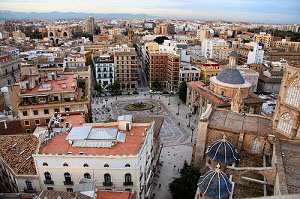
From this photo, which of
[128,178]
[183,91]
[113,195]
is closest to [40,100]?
[128,178]

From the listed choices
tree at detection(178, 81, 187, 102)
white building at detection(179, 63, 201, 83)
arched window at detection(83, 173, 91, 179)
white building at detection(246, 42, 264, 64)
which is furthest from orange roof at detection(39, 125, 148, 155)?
white building at detection(246, 42, 264, 64)

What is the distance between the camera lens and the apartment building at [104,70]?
88.1 m

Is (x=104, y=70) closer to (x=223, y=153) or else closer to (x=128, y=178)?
(x=128, y=178)

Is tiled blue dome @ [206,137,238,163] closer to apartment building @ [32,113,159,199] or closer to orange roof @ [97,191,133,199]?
apartment building @ [32,113,159,199]

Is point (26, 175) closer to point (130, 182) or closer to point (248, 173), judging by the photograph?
point (130, 182)

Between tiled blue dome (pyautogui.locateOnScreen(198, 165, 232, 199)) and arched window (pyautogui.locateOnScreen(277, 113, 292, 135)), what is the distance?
14.0 meters

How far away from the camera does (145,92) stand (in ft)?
294

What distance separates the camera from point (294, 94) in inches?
1281

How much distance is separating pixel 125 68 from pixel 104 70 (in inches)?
308

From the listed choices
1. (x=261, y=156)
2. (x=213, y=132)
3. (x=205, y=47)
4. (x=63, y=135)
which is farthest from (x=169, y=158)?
(x=205, y=47)

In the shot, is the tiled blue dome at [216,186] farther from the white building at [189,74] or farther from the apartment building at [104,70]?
the apartment building at [104,70]

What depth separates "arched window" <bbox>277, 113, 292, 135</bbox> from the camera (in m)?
33.6

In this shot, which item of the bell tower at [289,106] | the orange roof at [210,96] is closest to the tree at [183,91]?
the orange roof at [210,96]

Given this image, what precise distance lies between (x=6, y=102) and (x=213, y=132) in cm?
4872
